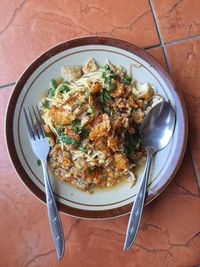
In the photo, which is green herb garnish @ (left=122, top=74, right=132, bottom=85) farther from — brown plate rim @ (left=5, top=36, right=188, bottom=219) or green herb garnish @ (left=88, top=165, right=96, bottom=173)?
green herb garnish @ (left=88, top=165, right=96, bottom=173)

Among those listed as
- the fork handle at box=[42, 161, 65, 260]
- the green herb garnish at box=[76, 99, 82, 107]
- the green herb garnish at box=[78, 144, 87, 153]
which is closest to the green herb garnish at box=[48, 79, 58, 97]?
the green herb garnish at box=[76, 99, 82, 107]

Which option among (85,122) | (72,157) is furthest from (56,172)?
(85,122)

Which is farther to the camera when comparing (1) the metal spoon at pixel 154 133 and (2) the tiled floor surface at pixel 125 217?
(2) the tiled floor surface at pixel 125 217

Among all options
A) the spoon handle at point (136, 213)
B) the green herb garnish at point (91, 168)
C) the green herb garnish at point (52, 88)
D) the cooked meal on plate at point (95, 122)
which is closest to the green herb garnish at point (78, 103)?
the cooked meal on plate at point (95, 122)

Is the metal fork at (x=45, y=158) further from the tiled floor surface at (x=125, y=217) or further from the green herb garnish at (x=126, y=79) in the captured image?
the green herb garnish at (x=126, y=79)

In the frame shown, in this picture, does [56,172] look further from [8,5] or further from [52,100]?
[8,5]

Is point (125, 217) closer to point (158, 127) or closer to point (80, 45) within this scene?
point (158, 127)
